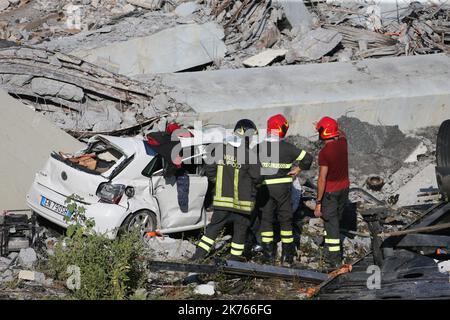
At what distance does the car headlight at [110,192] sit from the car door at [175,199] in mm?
493

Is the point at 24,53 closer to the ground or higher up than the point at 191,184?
higher up

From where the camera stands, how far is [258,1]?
17547mm

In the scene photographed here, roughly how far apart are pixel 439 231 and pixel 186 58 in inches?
308

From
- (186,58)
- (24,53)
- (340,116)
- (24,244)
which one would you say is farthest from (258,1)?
(24,244)

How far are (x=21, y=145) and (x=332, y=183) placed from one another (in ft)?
15.0

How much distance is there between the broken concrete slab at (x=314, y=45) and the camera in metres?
17.1

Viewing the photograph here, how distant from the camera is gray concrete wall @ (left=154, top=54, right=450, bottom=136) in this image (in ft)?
48.6

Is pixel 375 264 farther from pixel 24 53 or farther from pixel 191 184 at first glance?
pixel 24 53

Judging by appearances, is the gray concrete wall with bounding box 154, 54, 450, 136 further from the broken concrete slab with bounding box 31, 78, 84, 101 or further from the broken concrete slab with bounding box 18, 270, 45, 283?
the broken concrete slab with bounding box 18, 270, 45, 283

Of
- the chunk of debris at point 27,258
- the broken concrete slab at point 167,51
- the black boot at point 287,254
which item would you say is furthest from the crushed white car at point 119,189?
the broken concrete slab at point 167,51

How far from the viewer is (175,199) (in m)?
11.6

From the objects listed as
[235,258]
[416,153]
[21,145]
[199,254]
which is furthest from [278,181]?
[416,153]

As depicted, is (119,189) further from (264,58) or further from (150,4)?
(150,4)

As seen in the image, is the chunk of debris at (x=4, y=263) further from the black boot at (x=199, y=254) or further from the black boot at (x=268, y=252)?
the black boot at (x=268, y=252)
